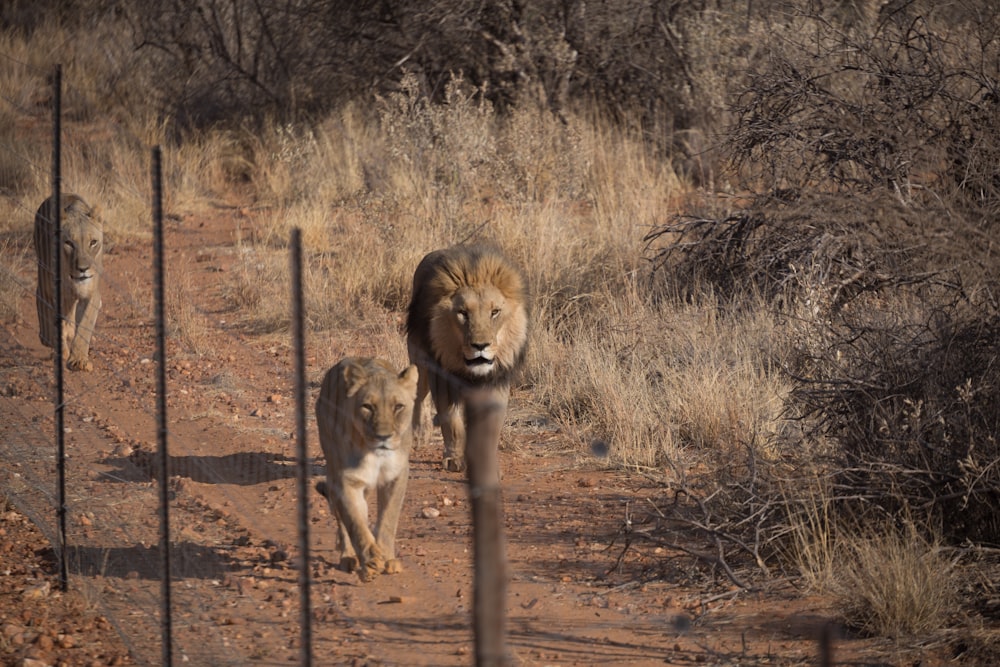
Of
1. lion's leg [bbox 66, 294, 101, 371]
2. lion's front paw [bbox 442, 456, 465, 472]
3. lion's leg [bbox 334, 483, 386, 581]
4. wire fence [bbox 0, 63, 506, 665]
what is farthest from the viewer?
lion's leg [bbox 66, 294, 101, 371]

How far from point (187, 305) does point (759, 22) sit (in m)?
6.88

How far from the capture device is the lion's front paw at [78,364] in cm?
881

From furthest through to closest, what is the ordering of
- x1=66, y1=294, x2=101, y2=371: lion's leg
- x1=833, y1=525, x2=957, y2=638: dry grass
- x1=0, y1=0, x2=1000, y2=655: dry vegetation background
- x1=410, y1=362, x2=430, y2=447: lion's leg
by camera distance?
1. x1=66, y1=294, x2=101, y2=371: lion's leg
2. x1=410, y1=362, x2=430, y2=447: lion's leg
3. x1=0, y1=0, x2=1000, y2=655: dry vegetation background
4. x1=833, y1=525, x2=957, y2=638: dry grass

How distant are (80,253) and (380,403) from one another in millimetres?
4603

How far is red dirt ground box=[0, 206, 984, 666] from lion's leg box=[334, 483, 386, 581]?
121 mm

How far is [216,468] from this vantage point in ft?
22.7

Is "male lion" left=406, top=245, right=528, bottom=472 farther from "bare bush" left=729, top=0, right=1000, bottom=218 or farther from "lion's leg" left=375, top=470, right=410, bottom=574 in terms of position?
"bare bush" left=729, top=0, right=1000, bottom=218

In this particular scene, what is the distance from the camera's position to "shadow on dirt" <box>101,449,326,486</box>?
6.78 metres

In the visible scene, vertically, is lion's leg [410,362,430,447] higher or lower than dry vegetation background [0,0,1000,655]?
lower

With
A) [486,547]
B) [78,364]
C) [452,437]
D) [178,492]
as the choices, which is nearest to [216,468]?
[178,492]

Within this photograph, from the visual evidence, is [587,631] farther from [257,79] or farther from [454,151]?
[257,79]

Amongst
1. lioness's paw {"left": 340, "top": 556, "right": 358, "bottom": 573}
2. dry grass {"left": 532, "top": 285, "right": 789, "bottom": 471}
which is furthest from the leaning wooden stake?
dry grass {"left": 532, "top": 285, "right": 789, "bottom": 471}

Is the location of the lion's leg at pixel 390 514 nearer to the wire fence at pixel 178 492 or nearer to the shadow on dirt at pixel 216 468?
the wire fence at pixel 178 492

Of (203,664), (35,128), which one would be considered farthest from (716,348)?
(35,128)
